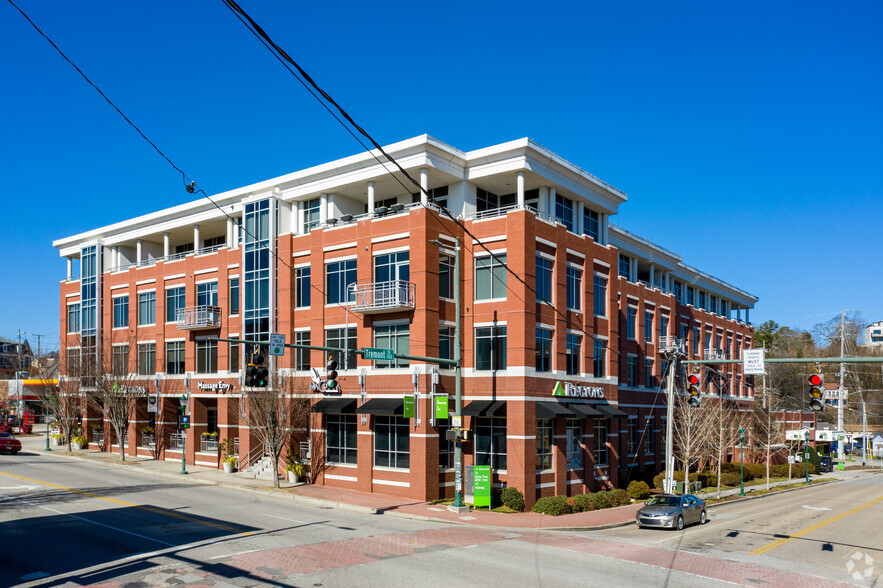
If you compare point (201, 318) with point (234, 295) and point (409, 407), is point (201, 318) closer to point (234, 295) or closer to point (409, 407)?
point (234, 295)

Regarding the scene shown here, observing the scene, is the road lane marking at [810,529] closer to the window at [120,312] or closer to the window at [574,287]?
the window at [574,287]

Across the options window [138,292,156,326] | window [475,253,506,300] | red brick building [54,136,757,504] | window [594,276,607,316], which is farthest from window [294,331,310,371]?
window [594,276,607,316]

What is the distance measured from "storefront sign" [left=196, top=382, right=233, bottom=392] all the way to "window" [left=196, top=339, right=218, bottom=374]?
90 centimetres

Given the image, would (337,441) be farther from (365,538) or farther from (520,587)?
(520,587)

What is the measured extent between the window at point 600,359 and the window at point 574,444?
3.59 m

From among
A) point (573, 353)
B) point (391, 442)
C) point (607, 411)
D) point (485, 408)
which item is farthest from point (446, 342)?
point (607, 411)

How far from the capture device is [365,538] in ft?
79.5

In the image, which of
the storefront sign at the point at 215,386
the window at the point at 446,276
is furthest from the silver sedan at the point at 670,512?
the storefront sign at the point at 215,386

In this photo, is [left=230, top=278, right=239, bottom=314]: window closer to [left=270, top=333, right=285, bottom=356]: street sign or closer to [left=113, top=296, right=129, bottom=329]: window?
[left=113, top=296, right=129, bottom=329]: window

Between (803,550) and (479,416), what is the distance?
50.0ft

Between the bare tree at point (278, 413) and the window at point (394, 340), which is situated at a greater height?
the window at point (394, 340)

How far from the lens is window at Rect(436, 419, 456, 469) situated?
36938 millimetres

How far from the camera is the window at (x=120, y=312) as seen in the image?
187 feet

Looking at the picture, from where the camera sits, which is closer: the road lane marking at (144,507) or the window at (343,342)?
the road lane marking at (144,507)
